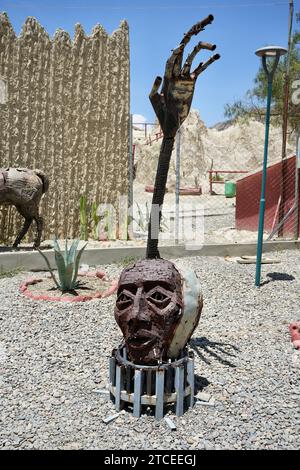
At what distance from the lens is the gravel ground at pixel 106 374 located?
2631 millimetres

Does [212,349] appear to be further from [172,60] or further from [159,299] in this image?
[172,60]

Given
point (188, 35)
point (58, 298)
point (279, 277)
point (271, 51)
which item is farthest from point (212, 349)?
point (271, 51)

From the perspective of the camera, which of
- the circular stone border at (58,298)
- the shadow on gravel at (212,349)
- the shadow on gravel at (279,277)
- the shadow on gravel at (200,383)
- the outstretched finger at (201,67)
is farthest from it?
the shadow on gravel at (279,277)

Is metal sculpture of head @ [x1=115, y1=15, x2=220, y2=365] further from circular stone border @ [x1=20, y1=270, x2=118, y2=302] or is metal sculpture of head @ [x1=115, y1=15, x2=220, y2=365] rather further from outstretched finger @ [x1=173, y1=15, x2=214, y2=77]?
circular stone border @ [x1=20, y1=270, x2=118, y2=302]

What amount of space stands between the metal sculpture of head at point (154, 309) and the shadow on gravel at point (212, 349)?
92 centimetres

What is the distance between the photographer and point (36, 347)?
391cm

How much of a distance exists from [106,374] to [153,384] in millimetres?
632

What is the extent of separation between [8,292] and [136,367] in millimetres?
3055

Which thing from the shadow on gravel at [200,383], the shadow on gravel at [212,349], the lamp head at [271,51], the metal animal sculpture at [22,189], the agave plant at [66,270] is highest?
the lamp head at [271,51]

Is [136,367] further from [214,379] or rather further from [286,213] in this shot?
[286,213]

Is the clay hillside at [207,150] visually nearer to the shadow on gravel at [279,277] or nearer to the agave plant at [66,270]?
the shadow on gravel at [279,277]

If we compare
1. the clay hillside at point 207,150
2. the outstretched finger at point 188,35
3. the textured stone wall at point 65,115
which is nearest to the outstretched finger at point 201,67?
the outstretched finger at point 188,35

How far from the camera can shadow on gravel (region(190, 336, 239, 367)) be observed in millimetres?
3713

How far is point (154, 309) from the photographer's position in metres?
2.75
